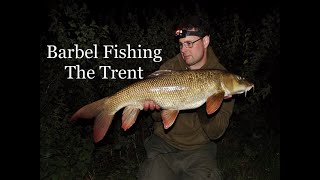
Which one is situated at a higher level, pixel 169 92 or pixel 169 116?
pixel 169 92

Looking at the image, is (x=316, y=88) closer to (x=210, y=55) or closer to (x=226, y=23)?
(x=210, y=55)

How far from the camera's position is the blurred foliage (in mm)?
4523

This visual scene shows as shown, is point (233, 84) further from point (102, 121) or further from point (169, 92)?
point (102, 121)

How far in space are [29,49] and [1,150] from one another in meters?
0.82

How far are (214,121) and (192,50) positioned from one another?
0.63 metres

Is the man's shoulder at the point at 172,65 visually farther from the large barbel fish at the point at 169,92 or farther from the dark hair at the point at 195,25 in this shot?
the large barbel fish at the point at 169,92

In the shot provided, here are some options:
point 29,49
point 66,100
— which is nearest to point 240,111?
point 66,100

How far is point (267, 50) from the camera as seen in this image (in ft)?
17.2

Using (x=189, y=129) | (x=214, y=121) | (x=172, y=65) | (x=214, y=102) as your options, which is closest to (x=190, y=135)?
(x=189, y=129)

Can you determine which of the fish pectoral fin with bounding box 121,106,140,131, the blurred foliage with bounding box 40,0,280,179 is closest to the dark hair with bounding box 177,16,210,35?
the fish pectoral fin with bounding box 121,106,140,131

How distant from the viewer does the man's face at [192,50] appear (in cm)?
362

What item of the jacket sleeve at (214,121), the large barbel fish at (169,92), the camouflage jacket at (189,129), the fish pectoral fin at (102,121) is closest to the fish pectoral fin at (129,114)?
the large barbel fish at (169,92)

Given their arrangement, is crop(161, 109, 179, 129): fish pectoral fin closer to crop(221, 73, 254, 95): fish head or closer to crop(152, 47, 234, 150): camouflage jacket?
crop(152, 47, 234, 150): camouflage jacket

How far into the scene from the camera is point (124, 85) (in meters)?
4.83
